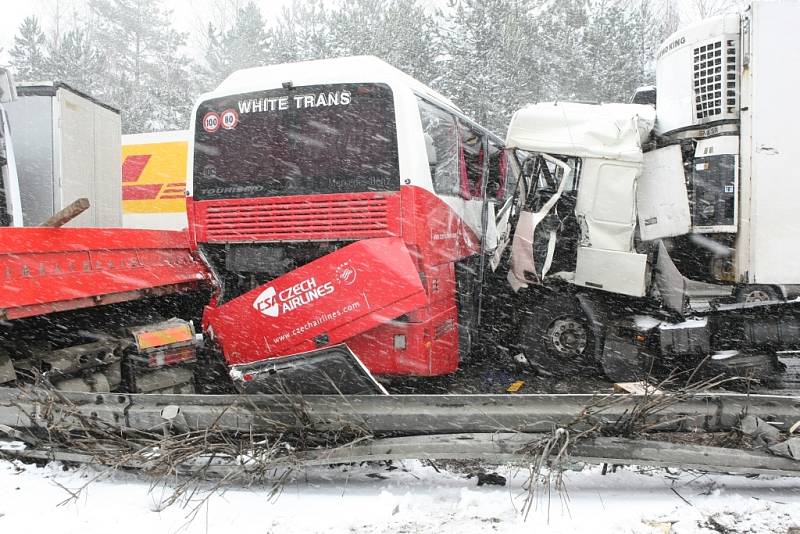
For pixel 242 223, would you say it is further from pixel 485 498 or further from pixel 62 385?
pixel 485 498

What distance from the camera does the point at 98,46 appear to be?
33469 millimetres

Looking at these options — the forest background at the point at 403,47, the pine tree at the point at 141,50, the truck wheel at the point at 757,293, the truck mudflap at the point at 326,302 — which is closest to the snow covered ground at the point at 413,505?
the truck mudflap at the point at 326,302

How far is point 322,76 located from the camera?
526 cm

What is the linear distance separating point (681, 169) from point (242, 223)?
13.0ft

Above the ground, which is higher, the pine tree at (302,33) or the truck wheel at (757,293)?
the pine tree at (302,33)

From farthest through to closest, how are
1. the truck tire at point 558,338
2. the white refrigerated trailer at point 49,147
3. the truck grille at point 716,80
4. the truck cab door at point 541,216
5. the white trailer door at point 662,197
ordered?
1. the white refrigerated trailer at point 49,147
2. the truck tire at point 558,338
3. the truck cab door at point 541,216
4. the white trailer door at point 662,197
5. the truck grille at point 716,80

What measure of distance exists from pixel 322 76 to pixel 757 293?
13.8 feet

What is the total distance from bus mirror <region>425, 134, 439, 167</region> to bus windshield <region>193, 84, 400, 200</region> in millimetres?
435

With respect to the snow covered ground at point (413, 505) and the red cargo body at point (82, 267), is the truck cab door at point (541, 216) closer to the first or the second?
the snow covered ground at point (413, 505)

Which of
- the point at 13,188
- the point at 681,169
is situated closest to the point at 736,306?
the point at 681,169

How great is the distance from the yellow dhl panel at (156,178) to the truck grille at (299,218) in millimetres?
7185

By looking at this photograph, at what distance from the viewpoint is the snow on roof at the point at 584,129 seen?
5.81 meters

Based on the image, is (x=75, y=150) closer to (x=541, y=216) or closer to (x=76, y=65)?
(x=541, y=216)

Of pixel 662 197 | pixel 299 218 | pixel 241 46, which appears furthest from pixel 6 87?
pixel 241 46
